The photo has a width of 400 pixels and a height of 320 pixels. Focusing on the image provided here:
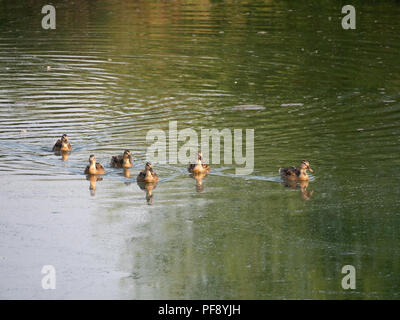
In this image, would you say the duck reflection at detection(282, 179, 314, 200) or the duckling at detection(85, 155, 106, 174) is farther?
the duckling at detection(85, 155, 106, 174)

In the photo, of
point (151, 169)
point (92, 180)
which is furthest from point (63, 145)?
point (151, 169)

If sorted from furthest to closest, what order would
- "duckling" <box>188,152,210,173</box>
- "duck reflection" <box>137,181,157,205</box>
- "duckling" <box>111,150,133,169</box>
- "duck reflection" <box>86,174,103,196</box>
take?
1. "duckling" <box>111,150,133,169</box>
2. "duckling" <box>188,152,210,173</box>
3. "duck reflection" <box>86,174,103,196</box>
4. "duck reflection" <box>137,181,157,205</box>

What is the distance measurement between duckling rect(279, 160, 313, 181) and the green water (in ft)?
0.69

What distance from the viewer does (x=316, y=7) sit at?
119ft

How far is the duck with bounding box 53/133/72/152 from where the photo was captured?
1573 cm

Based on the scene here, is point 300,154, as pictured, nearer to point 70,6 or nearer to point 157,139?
point 157,139

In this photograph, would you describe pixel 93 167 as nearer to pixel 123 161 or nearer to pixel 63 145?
pixel 123 161

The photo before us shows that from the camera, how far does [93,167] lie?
47.4 feet

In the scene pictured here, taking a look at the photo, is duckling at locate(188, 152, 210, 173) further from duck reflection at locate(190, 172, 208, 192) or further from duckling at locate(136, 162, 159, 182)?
duckling at locate(136, 162, 159, 182)

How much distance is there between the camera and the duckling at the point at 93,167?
14422mm

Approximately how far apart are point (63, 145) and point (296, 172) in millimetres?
4455

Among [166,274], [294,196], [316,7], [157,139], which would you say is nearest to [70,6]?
[316,7]

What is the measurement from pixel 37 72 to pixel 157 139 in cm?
815

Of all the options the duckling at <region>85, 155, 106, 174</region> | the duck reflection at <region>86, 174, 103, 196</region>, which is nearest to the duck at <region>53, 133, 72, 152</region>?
the duckling at <region>85, 155, 106, 174</region>
